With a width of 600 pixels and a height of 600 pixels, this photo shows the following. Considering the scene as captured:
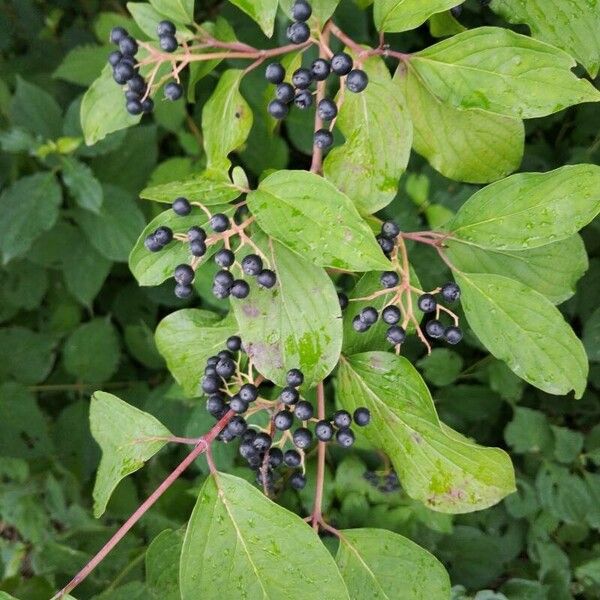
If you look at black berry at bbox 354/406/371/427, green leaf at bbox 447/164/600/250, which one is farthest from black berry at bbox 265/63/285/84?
black berry at bbox 354/406/371/427

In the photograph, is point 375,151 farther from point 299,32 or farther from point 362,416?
point 362,416

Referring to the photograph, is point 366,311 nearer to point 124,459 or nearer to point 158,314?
point 124,459

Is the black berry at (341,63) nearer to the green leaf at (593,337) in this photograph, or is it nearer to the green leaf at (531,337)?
the green leaf at (531,337)

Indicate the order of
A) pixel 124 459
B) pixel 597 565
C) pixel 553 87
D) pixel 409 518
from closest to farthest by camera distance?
1. pixel 553 87
2. pixel 124 459
3. pixel 597 565
4. pixel 409 518

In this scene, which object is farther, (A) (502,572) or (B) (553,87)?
(A) (502,572)

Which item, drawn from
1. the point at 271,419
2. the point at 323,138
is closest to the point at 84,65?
the point at 323,138

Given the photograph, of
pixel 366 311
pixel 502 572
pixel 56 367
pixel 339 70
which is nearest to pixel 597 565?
pixel 502 572
